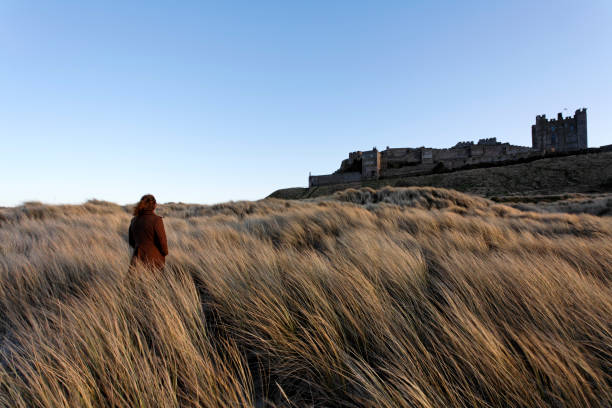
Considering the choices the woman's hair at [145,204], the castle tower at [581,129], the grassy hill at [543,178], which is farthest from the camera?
the castle tower at [581,129]

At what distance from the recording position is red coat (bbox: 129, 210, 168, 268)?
3.00 metres

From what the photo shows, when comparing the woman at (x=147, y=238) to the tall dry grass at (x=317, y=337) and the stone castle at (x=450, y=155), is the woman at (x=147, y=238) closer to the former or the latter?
the tall dry grass at (x=317, y=337)

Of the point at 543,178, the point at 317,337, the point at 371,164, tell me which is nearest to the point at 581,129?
the point at 543,178

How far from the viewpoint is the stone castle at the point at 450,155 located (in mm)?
53094

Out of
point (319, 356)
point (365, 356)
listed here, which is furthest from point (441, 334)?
point (319, 356)

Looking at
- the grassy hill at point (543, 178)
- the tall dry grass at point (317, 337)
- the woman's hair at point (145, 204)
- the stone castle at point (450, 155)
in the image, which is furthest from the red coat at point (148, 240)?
the stone castle at point (450, 155)

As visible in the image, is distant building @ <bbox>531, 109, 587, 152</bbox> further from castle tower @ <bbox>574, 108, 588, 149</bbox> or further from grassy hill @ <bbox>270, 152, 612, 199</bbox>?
grassy hill @ <bbox>270, 152, 612, 199</bbox>

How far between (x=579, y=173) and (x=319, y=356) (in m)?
49.4

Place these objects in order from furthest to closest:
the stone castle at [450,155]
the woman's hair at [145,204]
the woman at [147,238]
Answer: the stone castle at [450,155]
the woman's hair at [145,204]
the woman at [147,238]

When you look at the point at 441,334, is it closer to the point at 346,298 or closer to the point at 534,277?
the point at 346,298

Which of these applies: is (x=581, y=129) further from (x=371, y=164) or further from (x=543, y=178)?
(x=371, y=164)

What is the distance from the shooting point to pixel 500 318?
168cm

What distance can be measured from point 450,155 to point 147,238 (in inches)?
2598

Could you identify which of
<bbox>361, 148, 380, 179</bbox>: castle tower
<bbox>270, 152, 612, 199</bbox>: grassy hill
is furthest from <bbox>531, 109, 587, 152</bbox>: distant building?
<bbox>361, 148, 380, 179</bbox>: castle tower
